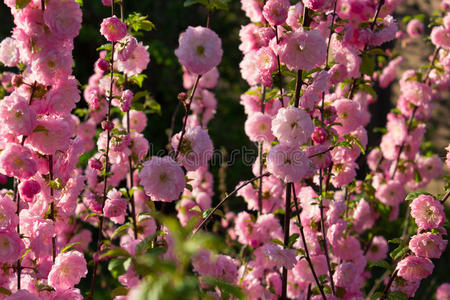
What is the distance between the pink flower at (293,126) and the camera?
→ 4.34 ft

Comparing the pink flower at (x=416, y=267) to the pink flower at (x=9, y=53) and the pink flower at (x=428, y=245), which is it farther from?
the pink flower at (x=9, y=53)

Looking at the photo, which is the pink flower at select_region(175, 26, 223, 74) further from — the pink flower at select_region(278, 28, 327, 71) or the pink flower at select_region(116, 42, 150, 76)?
the pink flower at select_region(116, 42, 150, 76)

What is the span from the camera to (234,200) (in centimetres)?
571

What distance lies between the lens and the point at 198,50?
1.36 metres

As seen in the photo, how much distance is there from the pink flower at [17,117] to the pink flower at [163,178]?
0.35 meters

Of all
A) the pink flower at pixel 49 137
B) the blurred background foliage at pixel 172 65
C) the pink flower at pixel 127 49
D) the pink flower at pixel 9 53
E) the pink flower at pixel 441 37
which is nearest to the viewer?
the pink flower at pixel 49 137

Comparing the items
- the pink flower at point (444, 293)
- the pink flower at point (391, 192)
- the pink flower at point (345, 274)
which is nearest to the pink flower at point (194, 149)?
the pink flower at point (345, 274)

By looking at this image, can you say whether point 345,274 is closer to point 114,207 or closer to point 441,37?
point 114,207

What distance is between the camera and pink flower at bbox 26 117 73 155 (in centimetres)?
130

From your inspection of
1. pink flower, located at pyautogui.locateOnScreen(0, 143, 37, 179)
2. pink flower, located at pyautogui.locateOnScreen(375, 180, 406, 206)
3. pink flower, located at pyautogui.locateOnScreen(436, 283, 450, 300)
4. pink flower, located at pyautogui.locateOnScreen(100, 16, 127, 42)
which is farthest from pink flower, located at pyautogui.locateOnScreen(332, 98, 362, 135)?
pink flower, located at pyautogui.locateOnScreen(436, 283, 450, 300)

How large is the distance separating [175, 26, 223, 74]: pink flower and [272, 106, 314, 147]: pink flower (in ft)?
0.90

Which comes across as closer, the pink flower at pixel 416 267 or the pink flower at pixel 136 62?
the pink flower at pixel 416 267

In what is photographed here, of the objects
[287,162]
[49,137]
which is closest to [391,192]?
[287,162]

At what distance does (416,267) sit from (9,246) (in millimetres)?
1308
